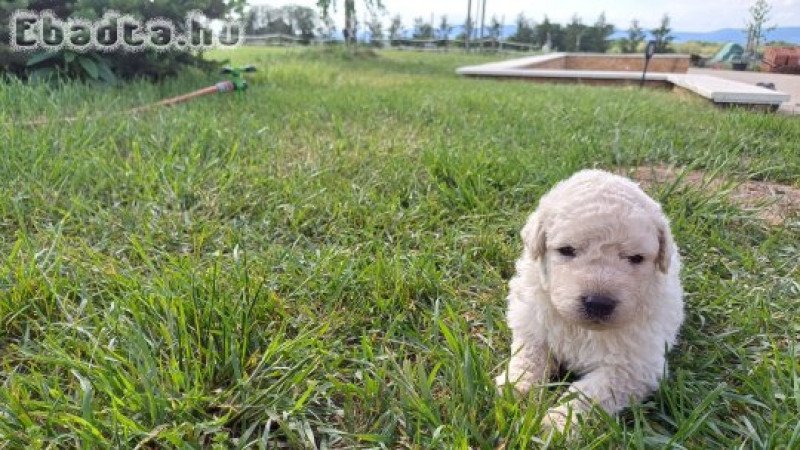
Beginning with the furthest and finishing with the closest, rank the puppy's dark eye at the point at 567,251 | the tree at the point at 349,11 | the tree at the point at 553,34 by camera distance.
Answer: the tree at the point at 553,34 → the tree at the point at 349,11 → the puppy's dark eye at the point at 567,251

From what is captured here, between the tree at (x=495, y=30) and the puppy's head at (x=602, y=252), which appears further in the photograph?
the tree at (x=495, y=30)

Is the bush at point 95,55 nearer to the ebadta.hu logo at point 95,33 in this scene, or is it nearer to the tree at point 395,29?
the ebadta.hu logo at point 95,33

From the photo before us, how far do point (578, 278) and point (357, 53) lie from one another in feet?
44.1

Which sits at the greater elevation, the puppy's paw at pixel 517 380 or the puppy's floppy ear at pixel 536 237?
the puppy's floppy ear at pixel 536 237

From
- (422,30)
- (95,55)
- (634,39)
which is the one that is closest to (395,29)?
(422,30)

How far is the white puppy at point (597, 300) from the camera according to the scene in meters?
1.58

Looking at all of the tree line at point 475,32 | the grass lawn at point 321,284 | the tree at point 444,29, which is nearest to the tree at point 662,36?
the tree line at point 475,32

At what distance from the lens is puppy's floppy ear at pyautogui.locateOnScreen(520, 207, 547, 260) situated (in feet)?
5.92

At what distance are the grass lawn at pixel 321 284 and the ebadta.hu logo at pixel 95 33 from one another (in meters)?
1.13

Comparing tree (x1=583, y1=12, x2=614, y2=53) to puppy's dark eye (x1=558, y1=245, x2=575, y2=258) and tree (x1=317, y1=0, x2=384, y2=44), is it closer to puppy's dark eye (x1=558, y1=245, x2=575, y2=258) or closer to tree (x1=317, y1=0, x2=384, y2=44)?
tree (x1=317, y1=0, x2=384, y2=44)

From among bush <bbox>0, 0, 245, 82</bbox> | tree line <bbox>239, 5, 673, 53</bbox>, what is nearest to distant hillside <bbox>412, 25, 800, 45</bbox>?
tree line <bbox>239, 5, 673, 53</bbox>

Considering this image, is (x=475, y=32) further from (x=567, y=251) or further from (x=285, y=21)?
(x=567, y=251)

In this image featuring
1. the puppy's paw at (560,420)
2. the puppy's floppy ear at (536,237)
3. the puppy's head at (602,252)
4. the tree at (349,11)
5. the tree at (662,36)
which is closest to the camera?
the puppy's paw at (560,420)

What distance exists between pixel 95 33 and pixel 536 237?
5.32 meters
